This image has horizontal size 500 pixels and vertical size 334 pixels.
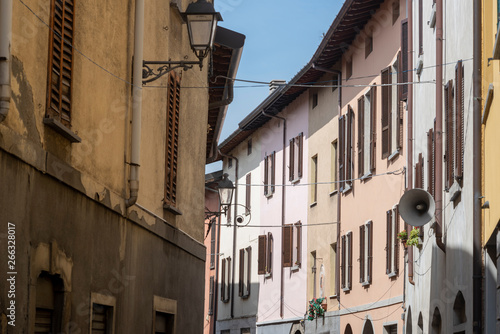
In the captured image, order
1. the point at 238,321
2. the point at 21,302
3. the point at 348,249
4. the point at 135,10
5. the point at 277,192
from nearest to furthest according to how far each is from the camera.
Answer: the point at 21,302
the point at 135,10
the point at 348,249
the point at 277,192
the point at 238,321

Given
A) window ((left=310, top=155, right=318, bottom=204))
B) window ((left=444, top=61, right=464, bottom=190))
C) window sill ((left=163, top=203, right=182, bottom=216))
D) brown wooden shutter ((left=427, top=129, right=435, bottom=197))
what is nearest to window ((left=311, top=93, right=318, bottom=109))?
window ((left=310, top=155, right=318, bottom=204))

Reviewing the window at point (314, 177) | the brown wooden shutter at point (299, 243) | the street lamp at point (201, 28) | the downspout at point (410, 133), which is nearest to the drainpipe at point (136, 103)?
the street lamp at point (201, 28)

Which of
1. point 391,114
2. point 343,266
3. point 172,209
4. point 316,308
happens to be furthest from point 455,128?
point 316,308

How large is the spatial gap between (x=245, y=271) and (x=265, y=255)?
2512mm

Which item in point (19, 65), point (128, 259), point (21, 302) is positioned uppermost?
point (19, 65)

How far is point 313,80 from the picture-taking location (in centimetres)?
2848

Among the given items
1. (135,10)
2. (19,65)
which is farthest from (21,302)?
(135,10)

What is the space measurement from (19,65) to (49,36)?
84 cm

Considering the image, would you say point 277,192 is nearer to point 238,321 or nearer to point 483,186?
point 238,321

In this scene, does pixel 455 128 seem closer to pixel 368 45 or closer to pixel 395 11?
pixel 395 11

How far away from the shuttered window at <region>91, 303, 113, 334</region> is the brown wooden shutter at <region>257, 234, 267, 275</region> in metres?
24.0

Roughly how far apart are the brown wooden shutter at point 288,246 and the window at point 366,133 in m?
7.46

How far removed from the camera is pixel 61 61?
769 centimetres

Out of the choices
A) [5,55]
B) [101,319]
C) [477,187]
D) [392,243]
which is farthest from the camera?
[392,243]
